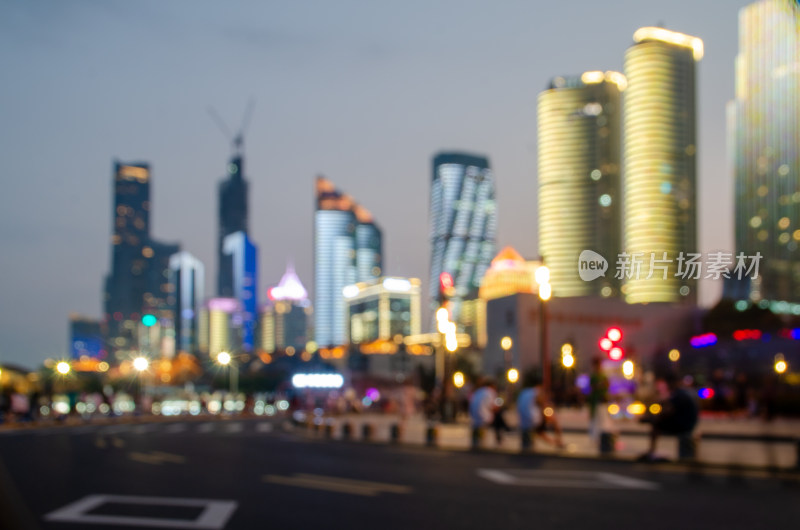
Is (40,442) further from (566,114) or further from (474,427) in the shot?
(566,114)

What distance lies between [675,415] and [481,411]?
20.7 ft

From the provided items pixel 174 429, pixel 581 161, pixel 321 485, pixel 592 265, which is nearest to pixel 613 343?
pixel 321 485

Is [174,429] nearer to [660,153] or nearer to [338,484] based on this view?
[338,484]

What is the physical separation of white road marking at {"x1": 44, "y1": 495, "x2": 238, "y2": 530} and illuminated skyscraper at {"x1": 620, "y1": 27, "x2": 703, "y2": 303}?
5444 millimetres

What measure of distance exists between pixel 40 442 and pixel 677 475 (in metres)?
15.1

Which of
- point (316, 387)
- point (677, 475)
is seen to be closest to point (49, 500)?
point (677, 475)

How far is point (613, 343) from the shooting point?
2161 cm

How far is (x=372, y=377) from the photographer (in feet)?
428

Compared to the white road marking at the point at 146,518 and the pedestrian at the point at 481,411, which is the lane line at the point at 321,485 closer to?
the white road marking at the point at 146,518

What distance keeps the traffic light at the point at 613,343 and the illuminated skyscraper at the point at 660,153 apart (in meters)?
1.67

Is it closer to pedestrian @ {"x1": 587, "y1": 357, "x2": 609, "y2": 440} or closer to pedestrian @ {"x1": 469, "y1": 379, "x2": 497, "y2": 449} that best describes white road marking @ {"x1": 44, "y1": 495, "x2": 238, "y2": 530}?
pedestrian @ {"x1": 587, "y1": 357, "x2": 609, "y2": 440}

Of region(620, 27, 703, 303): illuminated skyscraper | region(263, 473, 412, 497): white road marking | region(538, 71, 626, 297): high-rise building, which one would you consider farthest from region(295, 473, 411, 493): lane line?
region(538, 71, 626, 297): high-rise building

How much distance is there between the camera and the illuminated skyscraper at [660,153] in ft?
39.4

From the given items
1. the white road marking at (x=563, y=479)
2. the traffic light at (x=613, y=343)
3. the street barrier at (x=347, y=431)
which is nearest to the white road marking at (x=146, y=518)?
the white road marking at (x=563, y=479)
